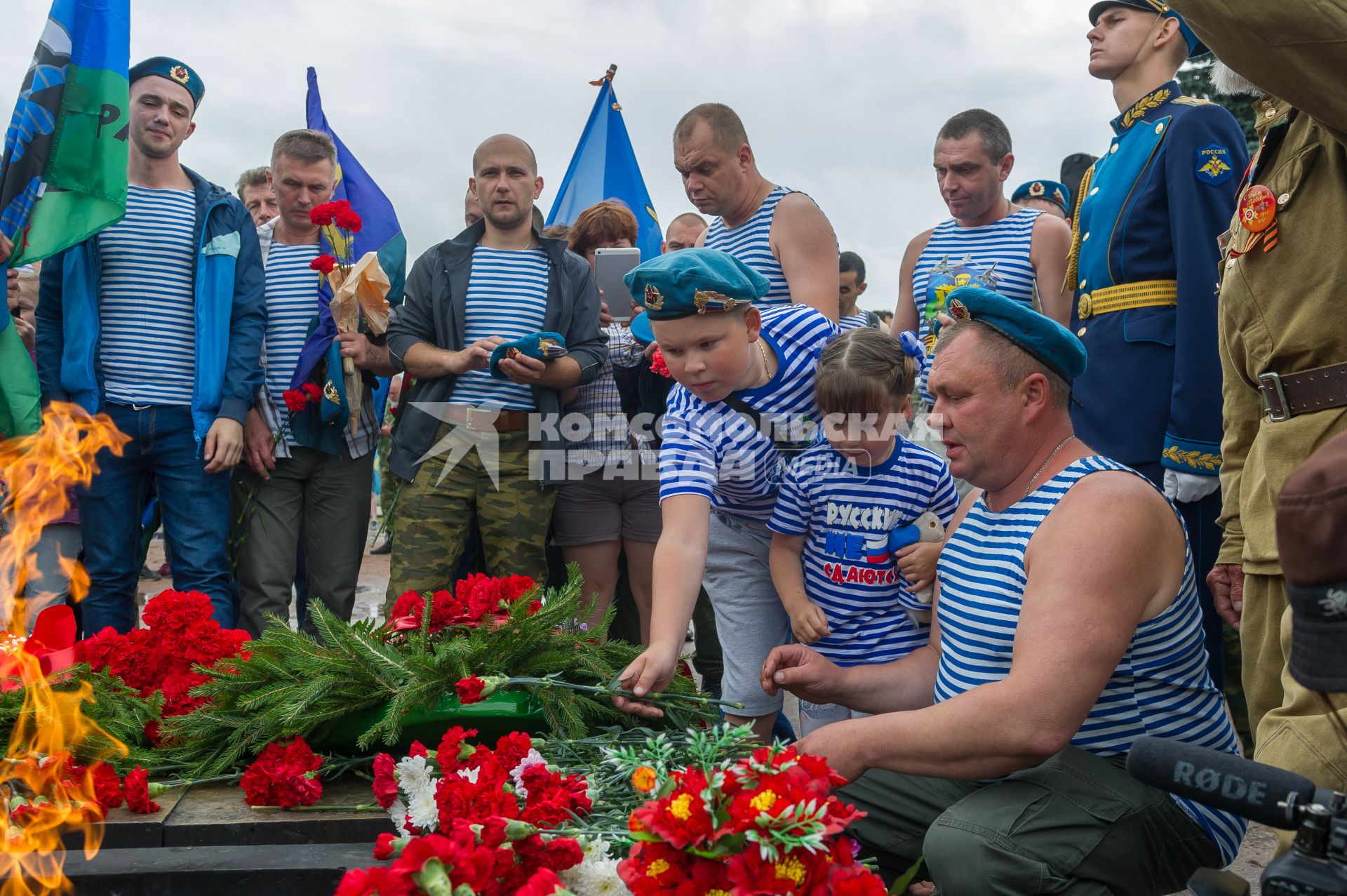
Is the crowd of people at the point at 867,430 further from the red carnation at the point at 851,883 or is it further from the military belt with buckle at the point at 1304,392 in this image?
the red carnation at the point at 851,883

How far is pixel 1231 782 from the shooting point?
114cm

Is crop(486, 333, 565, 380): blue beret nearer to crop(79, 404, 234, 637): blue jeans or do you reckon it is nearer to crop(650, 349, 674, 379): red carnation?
crop(650, 349, 674, 379): red carnation

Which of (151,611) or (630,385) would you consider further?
(630,385)

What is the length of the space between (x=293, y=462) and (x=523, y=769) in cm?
335

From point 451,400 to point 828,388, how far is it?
7.36 ft

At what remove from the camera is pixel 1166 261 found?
3.67 metres

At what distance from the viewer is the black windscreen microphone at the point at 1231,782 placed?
1.12 m

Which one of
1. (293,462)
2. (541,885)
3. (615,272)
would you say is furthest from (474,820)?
(615,272)

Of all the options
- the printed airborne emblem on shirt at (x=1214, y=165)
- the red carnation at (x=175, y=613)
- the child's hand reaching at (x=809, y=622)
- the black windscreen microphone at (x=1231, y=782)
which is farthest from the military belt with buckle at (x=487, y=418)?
the black windscreen microphone at (x=1231, y=782)

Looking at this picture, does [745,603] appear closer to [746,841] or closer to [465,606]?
[465,606]

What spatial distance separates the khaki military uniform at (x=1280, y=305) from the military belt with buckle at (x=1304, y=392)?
0.02 m

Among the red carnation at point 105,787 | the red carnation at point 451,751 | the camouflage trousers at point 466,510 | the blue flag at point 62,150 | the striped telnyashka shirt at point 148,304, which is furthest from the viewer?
the camouflage trousers at point 466,510

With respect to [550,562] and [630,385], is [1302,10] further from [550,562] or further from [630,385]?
[550,562]

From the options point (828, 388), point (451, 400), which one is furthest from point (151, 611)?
point (828, 388)
